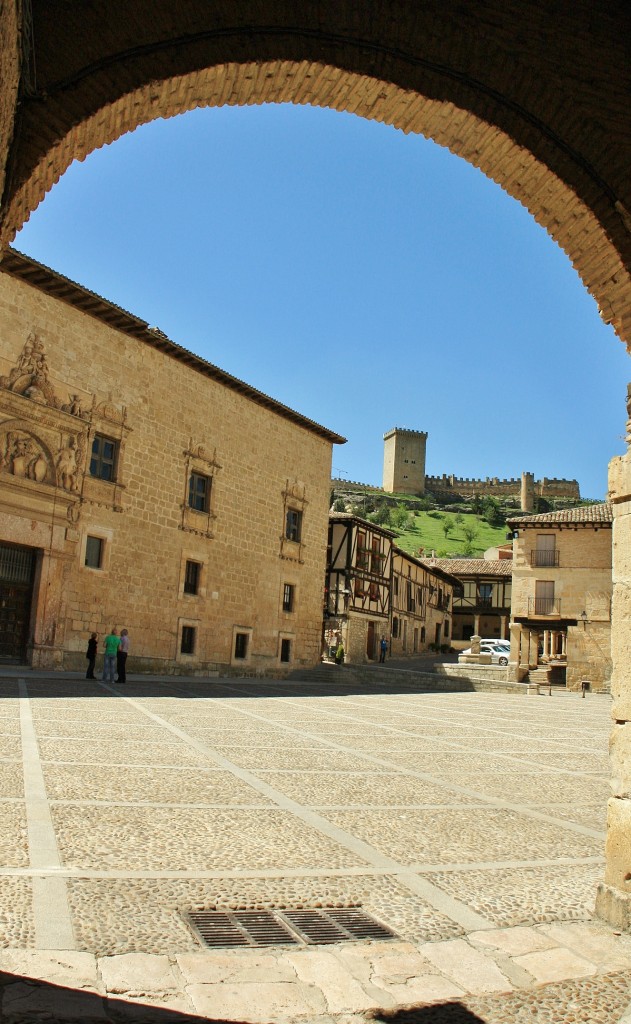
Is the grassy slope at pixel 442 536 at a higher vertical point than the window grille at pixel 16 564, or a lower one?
higher

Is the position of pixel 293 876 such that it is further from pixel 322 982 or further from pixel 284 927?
pixel 322 982

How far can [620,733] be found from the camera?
4273mm

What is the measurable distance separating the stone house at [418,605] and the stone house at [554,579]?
7.73 meters

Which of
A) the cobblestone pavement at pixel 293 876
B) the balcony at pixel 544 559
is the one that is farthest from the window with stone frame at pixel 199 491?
the balcony at pixel 544 559

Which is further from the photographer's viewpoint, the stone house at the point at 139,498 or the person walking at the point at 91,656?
the stone house at the point at 139,498

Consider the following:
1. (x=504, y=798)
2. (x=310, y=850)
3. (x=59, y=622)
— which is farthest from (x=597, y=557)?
(x=310, y=850)

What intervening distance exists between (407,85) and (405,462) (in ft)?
365

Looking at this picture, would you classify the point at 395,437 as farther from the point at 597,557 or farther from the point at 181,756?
the point at 181,756

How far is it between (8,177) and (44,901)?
3309 millimetres

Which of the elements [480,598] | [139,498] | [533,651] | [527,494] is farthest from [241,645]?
[527,494]

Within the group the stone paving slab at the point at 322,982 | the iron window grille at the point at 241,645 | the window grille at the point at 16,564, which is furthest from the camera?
the iron window grille at the point at 241,645

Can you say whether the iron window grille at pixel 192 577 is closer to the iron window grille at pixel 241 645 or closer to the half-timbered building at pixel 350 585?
the iron window grille at pixel 241 645

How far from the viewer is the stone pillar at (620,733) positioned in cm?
405

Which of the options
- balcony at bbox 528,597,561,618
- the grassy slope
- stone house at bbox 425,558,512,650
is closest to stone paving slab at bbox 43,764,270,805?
balcony at bbox 528,597,561,618
